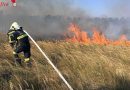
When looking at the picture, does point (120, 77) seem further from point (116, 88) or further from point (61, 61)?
point (61, 61)

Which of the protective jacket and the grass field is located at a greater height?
the protective jacket

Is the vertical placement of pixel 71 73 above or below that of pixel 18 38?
below

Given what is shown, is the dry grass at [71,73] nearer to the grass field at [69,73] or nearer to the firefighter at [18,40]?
the grass field at [69,73]

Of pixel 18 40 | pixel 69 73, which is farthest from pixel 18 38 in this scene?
pixel 69 73

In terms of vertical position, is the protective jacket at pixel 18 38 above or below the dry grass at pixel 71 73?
above

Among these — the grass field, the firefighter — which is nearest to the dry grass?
the grass field

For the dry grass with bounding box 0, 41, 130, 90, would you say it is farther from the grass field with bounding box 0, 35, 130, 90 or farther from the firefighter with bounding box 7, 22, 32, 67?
the firefighter with bounding box 7, 22, 32, 67

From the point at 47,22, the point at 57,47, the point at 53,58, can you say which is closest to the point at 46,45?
the point at 57,47

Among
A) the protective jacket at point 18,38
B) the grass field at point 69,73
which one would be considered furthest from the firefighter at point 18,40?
the grass field at point 69,73

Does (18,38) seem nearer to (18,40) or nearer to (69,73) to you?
(18,40)

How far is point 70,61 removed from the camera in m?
11.7

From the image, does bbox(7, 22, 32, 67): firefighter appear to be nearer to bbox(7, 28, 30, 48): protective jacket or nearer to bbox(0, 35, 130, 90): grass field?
bbox(7, 28, 30, 48): protective jacket

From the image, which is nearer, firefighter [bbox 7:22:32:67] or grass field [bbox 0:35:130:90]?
grass field [bbox 0:35:130:90]

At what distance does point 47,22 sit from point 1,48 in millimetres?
44266
